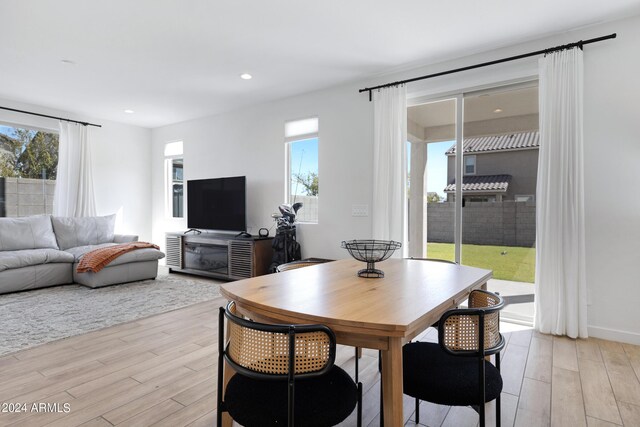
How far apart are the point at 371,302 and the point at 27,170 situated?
6.42 meters

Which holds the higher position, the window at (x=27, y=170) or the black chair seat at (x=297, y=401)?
the window at (x=27, y=170)

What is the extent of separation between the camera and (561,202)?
2.99 m

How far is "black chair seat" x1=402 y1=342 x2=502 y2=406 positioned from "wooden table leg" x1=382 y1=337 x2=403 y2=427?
0.69 ft

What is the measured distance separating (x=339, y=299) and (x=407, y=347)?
51cm

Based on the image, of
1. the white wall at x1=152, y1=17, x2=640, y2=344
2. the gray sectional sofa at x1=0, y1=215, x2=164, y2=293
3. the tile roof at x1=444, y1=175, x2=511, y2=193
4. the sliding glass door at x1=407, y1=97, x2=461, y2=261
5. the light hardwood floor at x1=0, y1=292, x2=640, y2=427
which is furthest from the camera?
the gray sectional sofa at x1=0, y1=215, x2=164, y2=293

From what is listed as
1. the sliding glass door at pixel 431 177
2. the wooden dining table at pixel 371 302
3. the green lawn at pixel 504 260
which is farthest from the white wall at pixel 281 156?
the wooden dining table at pixel 371 302

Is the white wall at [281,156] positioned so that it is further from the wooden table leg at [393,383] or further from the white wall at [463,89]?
the wooden table leg at [393,383]

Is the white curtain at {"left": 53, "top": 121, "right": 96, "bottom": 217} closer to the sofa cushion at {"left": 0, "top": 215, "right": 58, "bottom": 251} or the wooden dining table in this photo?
the sofa cushion at {"left": 0, "top": 215, "right": 58, "bottom": 251}

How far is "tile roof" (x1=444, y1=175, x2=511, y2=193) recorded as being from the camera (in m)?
3.53

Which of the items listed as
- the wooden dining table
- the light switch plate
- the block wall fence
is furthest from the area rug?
the block wall fence

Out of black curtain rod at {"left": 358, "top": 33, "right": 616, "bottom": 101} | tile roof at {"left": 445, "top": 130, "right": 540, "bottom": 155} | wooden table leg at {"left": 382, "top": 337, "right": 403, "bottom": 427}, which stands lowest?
wooden table leg at {"left": 382, "top": 337, "right": 403, "bottom": 427}

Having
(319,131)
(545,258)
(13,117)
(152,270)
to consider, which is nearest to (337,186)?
(319,131)

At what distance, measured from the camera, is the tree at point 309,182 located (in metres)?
4.84

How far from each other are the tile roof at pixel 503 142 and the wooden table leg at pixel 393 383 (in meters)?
3.05
